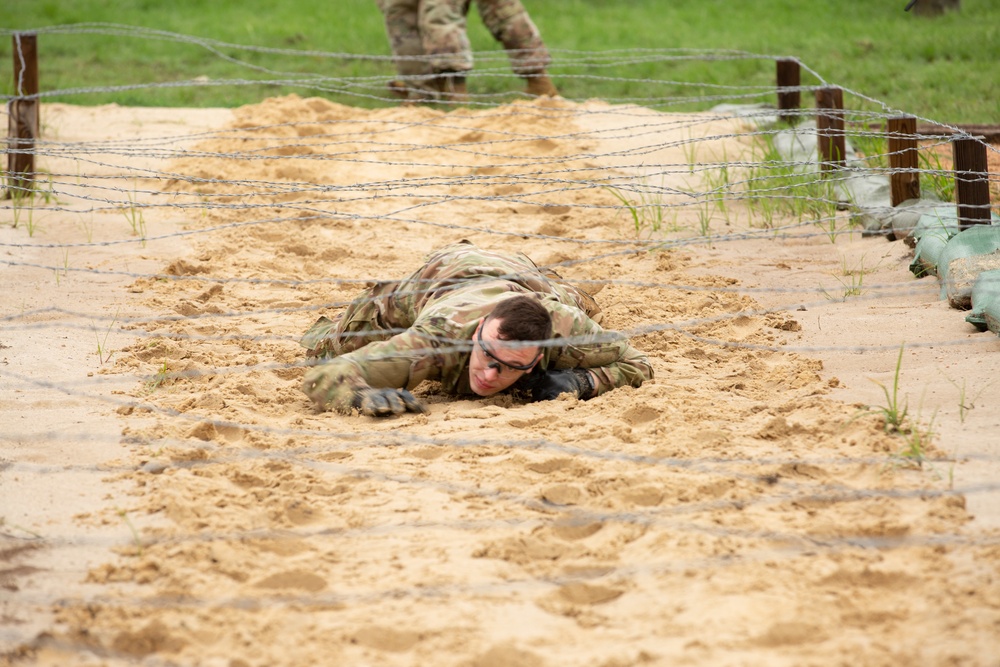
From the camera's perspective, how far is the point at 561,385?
141 inches

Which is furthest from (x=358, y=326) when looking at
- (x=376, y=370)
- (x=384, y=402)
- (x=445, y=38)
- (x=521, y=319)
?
(x=445, y=38)

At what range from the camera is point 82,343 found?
160 inches

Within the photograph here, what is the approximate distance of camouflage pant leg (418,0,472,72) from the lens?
779 centimetres

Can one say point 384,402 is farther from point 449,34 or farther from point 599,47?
point 599,47

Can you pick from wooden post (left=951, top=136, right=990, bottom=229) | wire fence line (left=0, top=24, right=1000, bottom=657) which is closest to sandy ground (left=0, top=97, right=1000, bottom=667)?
wire fence line (left=0, top=24, right=1000, bottom=657)

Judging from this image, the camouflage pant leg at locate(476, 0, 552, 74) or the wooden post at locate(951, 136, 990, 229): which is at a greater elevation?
the camouflage pant leg at locate(476, 0, 552, 74)

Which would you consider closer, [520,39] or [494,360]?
[494,360]

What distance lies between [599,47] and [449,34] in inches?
74.6

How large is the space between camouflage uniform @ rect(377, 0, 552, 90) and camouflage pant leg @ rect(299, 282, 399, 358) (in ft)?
13.2

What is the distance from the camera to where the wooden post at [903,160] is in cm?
475

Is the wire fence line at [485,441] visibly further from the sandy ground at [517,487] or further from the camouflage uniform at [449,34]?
the camouflage uniform at [449,34]

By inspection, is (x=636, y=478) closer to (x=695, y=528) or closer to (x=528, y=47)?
(x=695, y=528)

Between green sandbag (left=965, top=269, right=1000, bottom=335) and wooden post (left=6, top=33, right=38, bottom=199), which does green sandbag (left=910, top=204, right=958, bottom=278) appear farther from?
wooden post (left=6, top=33, right=38, bottom=199)

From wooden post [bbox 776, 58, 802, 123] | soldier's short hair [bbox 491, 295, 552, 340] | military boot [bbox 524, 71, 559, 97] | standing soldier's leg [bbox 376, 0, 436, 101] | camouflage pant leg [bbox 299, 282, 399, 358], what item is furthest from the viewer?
standing soldier's leg [bbox 376, 0, 436, 101]
